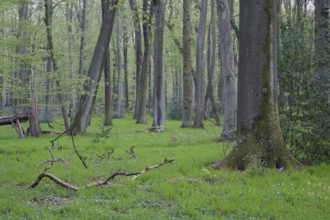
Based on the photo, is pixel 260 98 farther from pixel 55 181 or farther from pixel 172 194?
pixel 55 181

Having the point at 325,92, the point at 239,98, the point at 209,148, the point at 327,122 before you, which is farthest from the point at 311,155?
the point at 209,148

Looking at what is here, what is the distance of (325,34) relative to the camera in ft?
30.0

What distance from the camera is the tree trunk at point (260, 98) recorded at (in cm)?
761

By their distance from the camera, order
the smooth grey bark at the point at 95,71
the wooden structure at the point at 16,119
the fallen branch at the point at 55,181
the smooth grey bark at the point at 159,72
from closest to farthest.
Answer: the fallen branch at the point at 55,181, the wooden structure at the point at 16,119, the smooth grey bark at the point at 95,71, the smooth grey bark at the point at 159,72

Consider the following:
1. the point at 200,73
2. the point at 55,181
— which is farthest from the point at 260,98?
the point at 200,73

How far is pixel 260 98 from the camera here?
769 cm

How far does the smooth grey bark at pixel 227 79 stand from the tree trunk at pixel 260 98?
5.01 metres

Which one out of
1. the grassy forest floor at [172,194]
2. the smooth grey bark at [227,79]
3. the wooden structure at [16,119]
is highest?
the smooth grey bark at [227,79]

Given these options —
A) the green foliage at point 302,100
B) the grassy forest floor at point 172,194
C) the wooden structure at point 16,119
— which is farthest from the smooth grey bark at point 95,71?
the green foliage at point 302,100

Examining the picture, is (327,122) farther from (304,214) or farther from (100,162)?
(100,162)

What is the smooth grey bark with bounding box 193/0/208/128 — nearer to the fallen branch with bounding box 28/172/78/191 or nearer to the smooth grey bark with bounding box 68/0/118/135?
the smooth grey bark with bounding box 68/0/118/135

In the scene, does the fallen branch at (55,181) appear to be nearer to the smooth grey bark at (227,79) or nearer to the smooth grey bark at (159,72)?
the smooth grey bark at (227,79)

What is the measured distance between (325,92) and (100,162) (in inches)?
217

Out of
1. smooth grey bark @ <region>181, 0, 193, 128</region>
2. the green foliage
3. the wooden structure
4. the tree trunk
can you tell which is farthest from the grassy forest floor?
smooth grey bark @ <region>181, 0, 193, 128</region>
